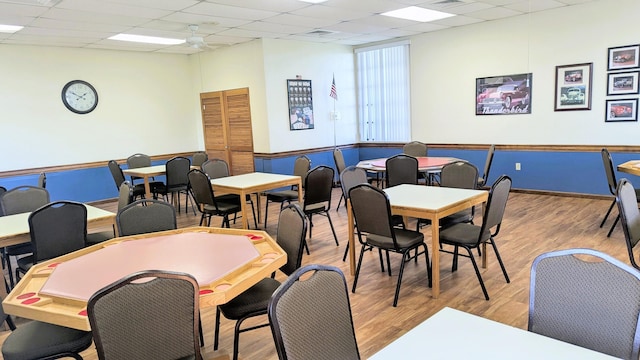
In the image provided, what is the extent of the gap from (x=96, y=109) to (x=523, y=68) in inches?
280

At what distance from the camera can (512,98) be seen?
277 inches

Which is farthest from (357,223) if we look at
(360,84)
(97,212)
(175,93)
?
(175,93)

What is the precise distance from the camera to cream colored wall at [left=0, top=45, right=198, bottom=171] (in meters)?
7.10

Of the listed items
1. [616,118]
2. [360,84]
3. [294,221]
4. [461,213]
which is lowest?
[461,213]

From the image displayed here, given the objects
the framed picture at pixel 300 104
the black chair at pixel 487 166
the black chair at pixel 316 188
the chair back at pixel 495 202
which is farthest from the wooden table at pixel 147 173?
the chair back at pixel 495 202

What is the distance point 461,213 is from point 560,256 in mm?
2426

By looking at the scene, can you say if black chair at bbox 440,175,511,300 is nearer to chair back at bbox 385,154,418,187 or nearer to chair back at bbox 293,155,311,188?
chair back at bbox 385,154,418,187

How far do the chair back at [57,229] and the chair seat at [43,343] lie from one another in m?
1.17

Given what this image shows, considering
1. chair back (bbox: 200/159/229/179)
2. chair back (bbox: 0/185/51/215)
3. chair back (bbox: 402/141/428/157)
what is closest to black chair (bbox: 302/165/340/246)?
chair back (bbox: 200/159/229/179)

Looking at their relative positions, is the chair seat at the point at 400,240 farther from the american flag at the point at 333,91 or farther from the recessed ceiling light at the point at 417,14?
the american flag at the point at 333,91

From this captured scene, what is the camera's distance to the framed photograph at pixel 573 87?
630 centimetres

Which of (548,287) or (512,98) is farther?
(512,98)

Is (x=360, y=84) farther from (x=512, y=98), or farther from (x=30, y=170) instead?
(x=30, y=170)

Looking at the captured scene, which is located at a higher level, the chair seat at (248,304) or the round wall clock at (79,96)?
the round wall clock at (79,96)
